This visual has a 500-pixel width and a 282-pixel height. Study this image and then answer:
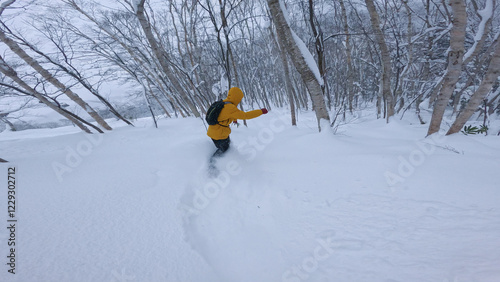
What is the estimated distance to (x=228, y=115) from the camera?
3.18m

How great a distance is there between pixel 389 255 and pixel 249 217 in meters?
1.31

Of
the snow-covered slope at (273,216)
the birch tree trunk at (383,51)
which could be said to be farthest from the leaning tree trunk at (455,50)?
the birch tree trunk at (383,51)

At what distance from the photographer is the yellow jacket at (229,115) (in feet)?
10.2

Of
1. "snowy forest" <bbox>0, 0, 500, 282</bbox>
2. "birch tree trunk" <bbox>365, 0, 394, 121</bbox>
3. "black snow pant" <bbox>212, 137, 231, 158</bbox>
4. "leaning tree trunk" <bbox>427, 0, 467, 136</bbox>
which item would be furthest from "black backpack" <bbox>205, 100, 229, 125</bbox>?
"birch tree trunk" <bbox>365, 0, 394, 121</bbox>

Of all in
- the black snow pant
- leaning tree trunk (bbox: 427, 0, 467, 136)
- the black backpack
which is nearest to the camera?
leaning tree trunk (bbox: 427, 0, 467, 136)

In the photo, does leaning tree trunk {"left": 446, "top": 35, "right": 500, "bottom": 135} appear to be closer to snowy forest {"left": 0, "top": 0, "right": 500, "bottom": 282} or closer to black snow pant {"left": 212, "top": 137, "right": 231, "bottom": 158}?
snowy forest {"left": 0, "top": 0, "right": 500, "bottom": 282}

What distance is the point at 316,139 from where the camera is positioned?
136 inches

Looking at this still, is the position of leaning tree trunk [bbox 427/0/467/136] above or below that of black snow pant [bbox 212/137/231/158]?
above

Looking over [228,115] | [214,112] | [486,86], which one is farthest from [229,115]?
[486,86]

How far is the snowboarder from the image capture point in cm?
310

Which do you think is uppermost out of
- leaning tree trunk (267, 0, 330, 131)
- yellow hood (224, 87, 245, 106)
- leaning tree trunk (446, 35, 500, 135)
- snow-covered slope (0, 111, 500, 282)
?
leaning tree trunk (267, 0, 330, 131)

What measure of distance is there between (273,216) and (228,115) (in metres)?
1.79

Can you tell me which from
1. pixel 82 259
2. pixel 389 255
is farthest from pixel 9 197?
pixel 389 255

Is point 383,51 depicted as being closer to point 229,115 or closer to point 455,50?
point 455,50
